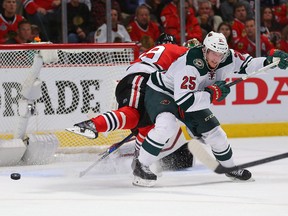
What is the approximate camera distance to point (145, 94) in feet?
18.1

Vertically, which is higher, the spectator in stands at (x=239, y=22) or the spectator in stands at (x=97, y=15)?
the spectator in stands at (x=97, y=15)

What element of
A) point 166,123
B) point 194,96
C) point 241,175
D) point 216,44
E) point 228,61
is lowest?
point 241,175

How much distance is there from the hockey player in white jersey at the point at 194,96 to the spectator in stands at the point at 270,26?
293 centimetres

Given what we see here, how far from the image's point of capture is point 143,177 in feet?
16.9

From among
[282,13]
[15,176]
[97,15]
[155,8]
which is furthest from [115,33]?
[15,176]

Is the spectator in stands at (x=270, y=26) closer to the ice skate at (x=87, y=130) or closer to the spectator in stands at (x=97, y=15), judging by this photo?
the spectator in stands at (x=97, y=15)

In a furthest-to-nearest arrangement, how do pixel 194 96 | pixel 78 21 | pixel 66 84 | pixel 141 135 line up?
1. pixel 78 21
2. pixel 66 84
3. pixel 141 135
4. pixel 194 96

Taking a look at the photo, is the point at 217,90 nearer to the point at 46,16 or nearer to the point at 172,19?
the point at 46,16

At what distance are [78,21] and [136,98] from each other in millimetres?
2286

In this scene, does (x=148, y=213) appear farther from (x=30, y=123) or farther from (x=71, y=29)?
(x=71, y=29)

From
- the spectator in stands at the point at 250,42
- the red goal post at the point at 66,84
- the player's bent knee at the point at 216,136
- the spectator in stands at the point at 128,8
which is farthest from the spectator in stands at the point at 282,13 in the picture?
the player's bent knee at the point at 216,136

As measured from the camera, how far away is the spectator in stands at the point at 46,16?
782cm

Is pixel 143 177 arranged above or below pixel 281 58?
below

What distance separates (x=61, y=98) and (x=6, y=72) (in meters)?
0.47
